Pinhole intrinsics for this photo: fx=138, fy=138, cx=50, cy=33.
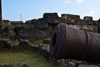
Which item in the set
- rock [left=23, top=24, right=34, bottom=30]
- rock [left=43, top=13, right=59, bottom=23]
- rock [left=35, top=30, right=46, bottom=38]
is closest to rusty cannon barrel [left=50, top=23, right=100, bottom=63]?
rock [left=43, top=13, right=59, bottom=23]

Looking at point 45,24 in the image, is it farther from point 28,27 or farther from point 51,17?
point 28,27

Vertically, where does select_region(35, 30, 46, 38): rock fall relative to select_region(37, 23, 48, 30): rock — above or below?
below

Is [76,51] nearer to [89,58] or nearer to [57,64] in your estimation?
[89,58]

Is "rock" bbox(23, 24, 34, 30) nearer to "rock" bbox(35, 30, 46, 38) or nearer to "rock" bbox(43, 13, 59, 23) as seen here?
"rock" bbox(35, 30, 46, 38)

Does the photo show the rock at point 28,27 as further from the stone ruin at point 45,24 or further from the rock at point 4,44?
the rock at point 4,44

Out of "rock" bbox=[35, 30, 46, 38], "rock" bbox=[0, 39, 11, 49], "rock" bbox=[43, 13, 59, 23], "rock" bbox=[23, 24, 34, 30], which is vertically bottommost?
"rock" bbox=[0, 39, 11, 49]

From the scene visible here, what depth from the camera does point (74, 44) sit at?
242cm

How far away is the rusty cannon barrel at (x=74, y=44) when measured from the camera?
237 cm

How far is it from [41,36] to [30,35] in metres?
0.82

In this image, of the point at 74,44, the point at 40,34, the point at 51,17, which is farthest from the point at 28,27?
the point at 74,44

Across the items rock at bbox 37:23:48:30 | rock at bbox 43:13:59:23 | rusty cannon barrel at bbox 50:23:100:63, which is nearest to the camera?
rusty cannon barrel at bbox 50:23:100:63

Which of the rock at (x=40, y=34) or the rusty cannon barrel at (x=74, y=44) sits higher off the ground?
the rusty cannon barrel at (x=74, y=44)


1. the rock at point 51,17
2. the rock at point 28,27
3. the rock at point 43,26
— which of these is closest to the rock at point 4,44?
the rock at point 28,27

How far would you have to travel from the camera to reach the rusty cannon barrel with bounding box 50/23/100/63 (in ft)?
7.77
